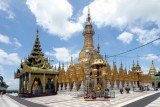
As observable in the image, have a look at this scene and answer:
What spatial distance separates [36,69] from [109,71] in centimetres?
1374

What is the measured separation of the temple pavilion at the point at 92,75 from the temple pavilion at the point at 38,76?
1961mm

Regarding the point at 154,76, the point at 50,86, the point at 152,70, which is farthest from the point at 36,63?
the point at 152,70

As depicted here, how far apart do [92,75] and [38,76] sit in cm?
1413

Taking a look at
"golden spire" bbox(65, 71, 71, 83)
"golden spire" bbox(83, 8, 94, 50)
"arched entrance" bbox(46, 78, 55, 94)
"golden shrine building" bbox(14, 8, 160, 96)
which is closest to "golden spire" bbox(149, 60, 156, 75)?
"golden shrine building" bbox(14, 8, 160, 96)

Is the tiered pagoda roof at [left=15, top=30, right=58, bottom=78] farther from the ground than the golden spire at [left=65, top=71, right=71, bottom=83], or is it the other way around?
the tiered pagoda roof at [left=15, top=30, right=58, bottom=78]

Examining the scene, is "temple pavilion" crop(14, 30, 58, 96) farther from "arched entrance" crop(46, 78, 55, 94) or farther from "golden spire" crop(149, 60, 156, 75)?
"golden spire" crop(149, 60, 156, 75)

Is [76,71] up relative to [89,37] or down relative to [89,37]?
down

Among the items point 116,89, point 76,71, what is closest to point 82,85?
point 76,71

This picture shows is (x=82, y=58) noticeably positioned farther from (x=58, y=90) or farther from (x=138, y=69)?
(x=138, y=69)

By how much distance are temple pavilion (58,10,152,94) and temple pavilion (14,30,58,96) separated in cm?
196

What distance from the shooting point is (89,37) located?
51656 millimetres

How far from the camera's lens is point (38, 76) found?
40156 millimetres

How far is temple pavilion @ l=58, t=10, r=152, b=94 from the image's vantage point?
29609 mm

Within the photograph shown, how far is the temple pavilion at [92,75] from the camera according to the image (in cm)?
2961
